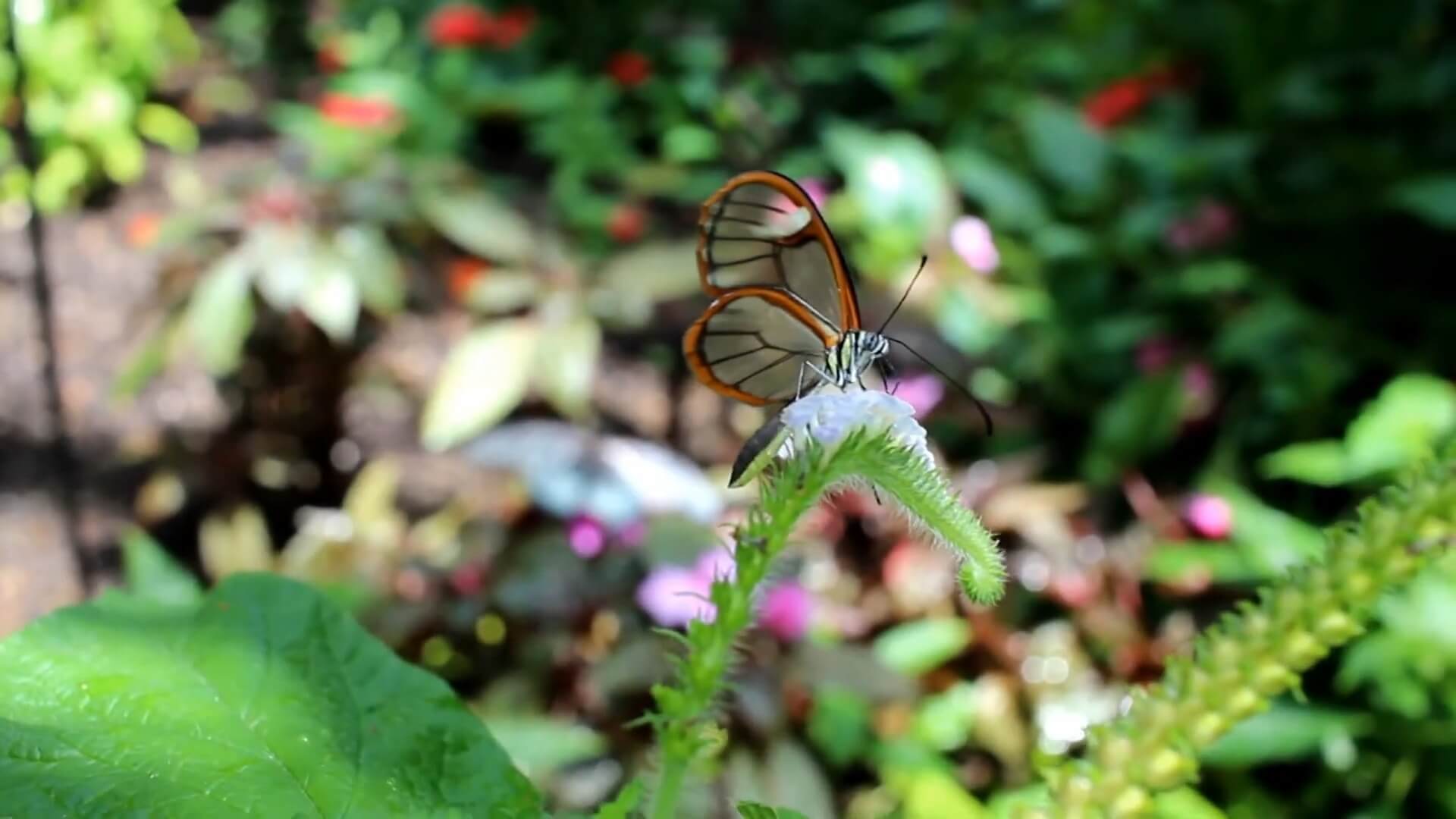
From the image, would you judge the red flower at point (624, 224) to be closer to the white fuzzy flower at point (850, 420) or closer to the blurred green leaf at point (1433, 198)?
the blurred green leaf at point (1433, 198)

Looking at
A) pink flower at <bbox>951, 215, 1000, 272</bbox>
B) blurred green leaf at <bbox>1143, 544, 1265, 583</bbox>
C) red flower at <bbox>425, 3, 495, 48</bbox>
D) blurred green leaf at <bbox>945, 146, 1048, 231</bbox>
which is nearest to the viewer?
blurred green leaf at <bbox>1143, 544, 1265, 583</bbox>

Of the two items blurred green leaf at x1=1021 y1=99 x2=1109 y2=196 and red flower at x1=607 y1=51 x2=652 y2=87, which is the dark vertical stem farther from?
blurred green leaf at x1=1021 y1=99 x2=1109 y2=196

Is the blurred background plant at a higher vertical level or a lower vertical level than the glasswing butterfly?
higher

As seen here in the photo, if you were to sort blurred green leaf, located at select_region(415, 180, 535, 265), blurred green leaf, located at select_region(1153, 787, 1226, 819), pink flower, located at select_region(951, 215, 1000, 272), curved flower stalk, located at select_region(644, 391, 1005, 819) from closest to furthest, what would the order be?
curved flower stalk, located at select_region(644, 391, 1005, 819) → blurred green leaf, located at select_region(1153, 787, 1226, 819) → blurred green leaf, located at select_region(415, 180, 535, 265) → pink flower, located at select_region(951, 215, 1000, 272)

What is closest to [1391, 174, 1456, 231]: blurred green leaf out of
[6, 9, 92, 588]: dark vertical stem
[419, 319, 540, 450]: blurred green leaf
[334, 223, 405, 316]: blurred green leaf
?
[419, 319, 540, 450]: blurred green leaf

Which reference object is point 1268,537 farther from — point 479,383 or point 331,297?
point 331,297

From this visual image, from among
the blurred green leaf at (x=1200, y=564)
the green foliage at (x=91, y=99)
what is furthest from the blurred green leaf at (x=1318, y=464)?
the green foliage at (x=91, y=99)

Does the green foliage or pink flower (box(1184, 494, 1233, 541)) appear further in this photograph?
the green foliage
